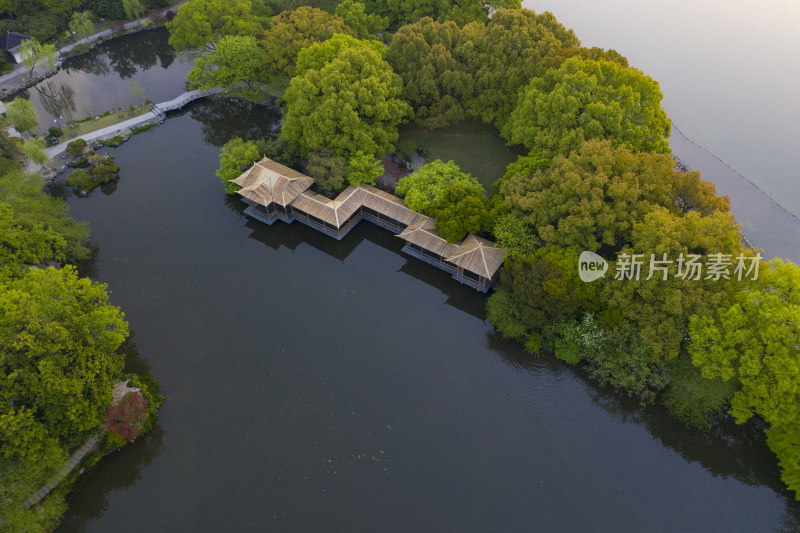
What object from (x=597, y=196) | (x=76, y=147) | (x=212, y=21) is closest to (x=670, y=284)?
(x=597, y=196)

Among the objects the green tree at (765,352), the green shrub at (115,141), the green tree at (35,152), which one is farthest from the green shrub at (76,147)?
the green tree at (765,352)

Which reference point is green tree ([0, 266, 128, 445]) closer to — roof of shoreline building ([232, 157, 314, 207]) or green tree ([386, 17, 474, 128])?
roof of shoreline building ([232, 157, 314, 207])

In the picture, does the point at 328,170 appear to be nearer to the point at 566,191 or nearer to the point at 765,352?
the point at 566,191

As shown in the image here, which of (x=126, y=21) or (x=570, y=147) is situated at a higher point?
(x=570, y=147)

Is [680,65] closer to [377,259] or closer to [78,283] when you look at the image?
[377,259]

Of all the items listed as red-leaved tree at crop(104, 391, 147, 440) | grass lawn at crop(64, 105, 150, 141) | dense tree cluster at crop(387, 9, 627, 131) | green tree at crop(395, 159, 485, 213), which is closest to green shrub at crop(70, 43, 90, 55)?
grass lawn at crop(64, 105, 150, 141)

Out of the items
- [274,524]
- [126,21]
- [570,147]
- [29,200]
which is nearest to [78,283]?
[29,200]
